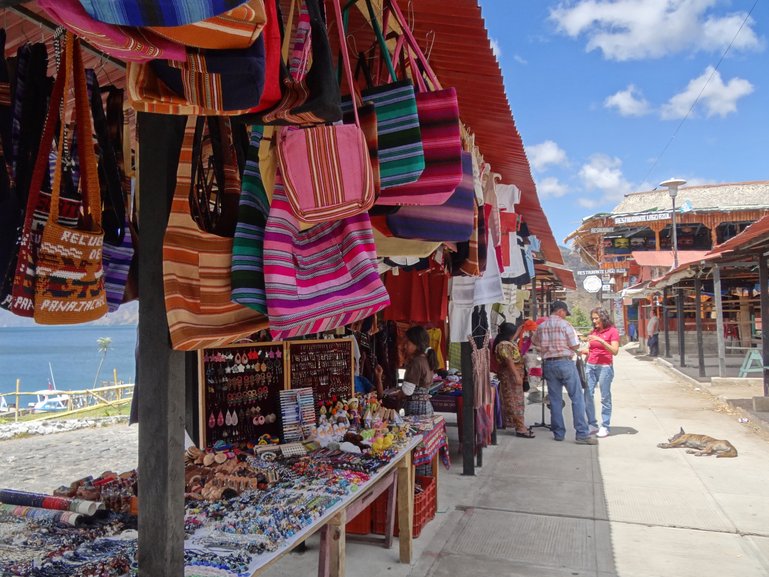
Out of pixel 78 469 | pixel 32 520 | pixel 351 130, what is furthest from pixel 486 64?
pixel 78 469

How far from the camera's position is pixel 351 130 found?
163cm

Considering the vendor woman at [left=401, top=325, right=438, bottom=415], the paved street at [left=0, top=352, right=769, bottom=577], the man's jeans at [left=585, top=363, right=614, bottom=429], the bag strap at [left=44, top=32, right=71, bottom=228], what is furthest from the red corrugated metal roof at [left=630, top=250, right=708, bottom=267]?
the bag strap at [left=44, top=32, right=71, bottom=228]

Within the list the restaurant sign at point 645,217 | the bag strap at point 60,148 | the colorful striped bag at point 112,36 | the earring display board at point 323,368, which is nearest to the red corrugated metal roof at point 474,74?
the bag strap at point 60,148

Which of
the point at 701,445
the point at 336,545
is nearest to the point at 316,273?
the point at 336,545

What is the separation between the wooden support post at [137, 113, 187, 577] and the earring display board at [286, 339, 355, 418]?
2.78 metres

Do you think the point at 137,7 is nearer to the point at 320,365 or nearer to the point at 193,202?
the point at 193,202

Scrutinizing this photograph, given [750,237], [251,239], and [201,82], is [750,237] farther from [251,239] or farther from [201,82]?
[201,82]

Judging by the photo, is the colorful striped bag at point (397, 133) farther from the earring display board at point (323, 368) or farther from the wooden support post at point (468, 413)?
the wooden support post at point (468, 413)

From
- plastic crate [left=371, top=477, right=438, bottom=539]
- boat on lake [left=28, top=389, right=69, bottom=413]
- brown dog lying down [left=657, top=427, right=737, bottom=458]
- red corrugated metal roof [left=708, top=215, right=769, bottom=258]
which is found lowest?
boat on lake [left=28, top=389, right=69, bottom=413]

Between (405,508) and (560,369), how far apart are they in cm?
460

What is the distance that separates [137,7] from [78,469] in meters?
9.73

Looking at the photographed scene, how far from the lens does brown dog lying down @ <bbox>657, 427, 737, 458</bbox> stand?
7160 millimetres

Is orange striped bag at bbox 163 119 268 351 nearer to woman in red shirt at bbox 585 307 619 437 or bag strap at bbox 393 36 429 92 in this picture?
bag strap at bbox 393 36 429 92

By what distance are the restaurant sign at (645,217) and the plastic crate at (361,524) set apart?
2380 cm
